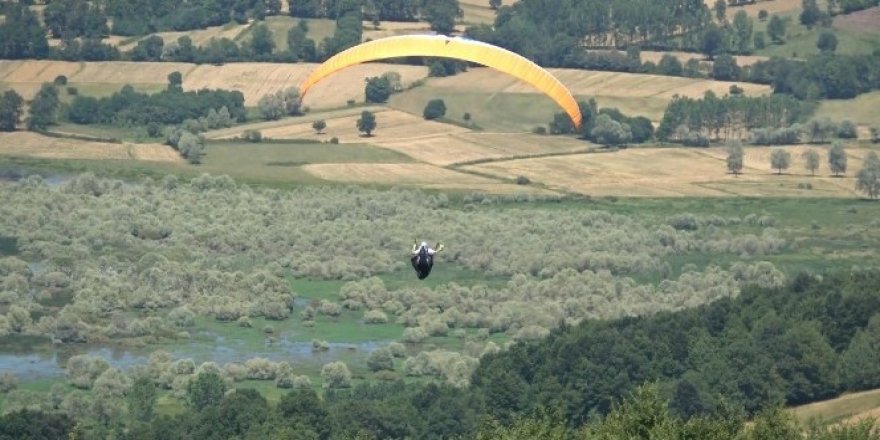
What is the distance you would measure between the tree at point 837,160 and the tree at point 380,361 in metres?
63.1

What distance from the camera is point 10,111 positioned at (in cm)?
19688

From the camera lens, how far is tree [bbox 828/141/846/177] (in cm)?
18100

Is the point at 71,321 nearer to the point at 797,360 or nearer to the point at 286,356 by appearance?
the point at 286,356

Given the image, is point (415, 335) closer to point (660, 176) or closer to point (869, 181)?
point (660, 176)

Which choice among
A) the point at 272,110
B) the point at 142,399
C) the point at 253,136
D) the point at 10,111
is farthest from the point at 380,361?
the point at 10,111

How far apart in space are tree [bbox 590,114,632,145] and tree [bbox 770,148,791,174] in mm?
12372

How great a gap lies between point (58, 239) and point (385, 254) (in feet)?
61.0

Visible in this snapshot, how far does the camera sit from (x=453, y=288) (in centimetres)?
14375

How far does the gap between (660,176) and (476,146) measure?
44.0 ft

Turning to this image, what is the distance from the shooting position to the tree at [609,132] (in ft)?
629

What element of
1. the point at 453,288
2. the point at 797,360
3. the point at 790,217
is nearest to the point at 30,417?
the point at 797,360

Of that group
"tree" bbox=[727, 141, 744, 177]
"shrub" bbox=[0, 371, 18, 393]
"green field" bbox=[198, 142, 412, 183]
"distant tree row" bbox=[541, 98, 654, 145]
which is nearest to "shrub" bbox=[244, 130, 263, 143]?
"green field" bbox=[198, 142, 412, 183]

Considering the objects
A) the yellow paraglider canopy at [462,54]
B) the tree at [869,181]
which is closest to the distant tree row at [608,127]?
the tree at [869,181]

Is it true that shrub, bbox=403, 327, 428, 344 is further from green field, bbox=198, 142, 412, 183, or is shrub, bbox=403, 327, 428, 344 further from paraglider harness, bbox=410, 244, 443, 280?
paraglider harness, bbox=410, 244, 443, 280
